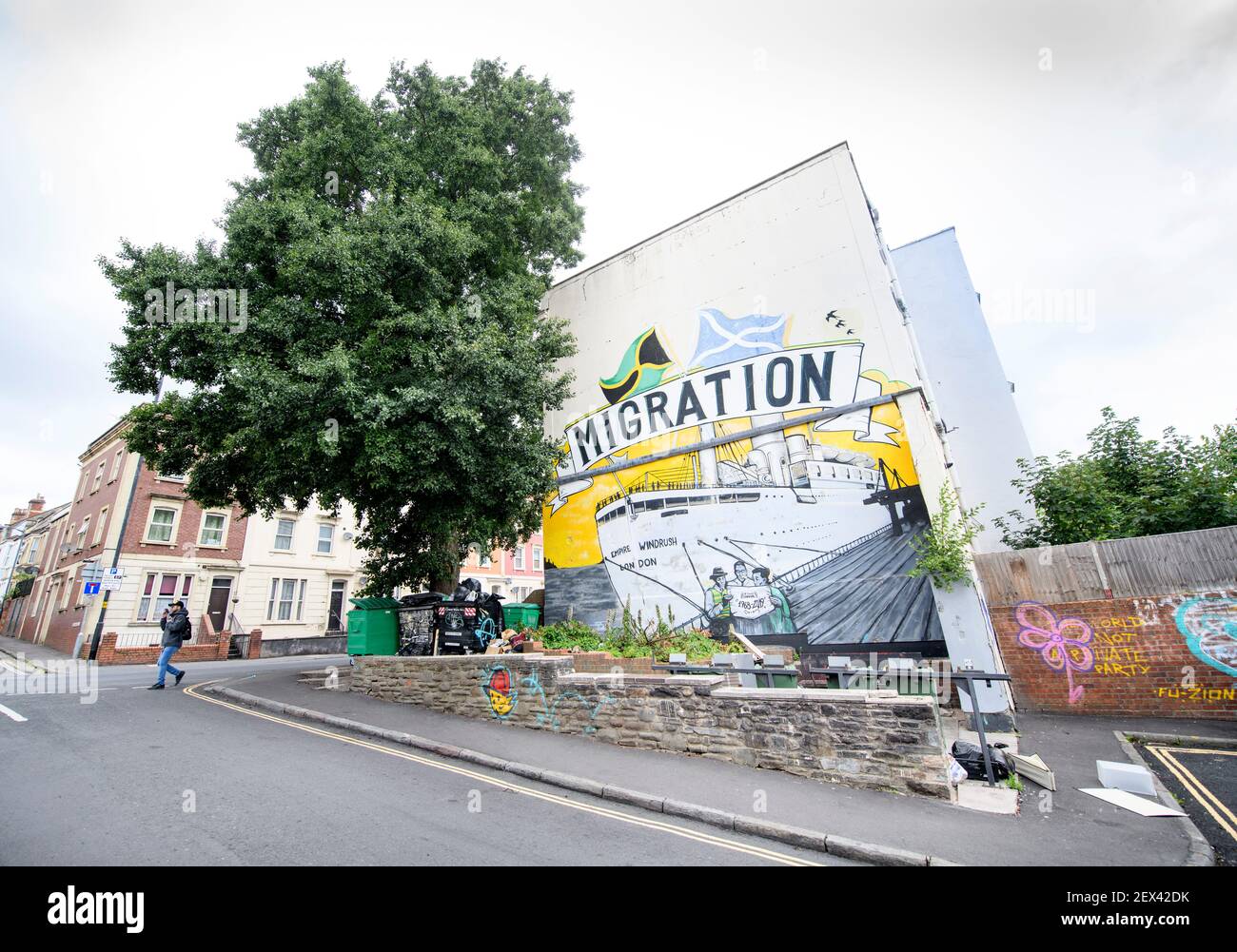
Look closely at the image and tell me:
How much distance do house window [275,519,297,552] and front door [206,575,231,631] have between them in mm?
2525

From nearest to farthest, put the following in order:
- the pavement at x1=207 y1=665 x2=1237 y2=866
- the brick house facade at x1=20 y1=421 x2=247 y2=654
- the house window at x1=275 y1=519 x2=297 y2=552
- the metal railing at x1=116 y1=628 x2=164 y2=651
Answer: the pavement at x1=207 y1=665 x2=1237 y2=866, the metal railing at x1=116 y1=628 x2=164 y2=651, the brick house facade at x1=20 y1=421 x2=247 y2=654, the house window at x1=275 y1=519 x2=297 y2=552

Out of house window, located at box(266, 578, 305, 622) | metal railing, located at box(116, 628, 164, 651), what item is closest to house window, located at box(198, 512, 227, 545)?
house window, located at box(266, 578, 305, 622)

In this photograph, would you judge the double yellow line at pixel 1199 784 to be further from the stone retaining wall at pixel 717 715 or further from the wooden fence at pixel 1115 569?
the wooden fence at pixel 1115 569

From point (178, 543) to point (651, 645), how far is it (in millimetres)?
24434

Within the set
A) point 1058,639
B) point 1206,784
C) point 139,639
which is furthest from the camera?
point 139,639

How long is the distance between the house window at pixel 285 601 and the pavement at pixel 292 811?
63.3ft

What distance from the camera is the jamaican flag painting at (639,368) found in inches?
567

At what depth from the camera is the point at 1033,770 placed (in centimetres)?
616

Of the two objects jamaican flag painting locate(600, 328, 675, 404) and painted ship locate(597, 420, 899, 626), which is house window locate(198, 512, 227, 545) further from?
jamaican flag painting locate(600, 328, 675, 404)

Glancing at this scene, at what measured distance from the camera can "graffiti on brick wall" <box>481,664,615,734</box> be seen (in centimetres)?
795

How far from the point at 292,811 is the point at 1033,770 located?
8.17 meters

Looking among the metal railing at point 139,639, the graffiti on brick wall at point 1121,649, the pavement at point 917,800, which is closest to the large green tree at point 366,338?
the pavement at point 917,800

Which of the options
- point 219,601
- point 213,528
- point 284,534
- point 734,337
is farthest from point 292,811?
point 284,534

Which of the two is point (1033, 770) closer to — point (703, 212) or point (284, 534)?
point (703, 212)
